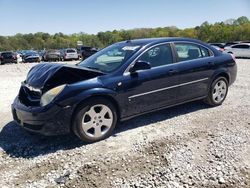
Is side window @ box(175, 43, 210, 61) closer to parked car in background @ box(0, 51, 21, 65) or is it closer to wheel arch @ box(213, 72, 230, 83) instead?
wheel arch @ box(213, 72, 230, 83)

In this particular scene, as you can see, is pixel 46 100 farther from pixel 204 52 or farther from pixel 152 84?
pixel 204 52

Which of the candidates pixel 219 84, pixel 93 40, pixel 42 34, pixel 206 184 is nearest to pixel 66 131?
pixel 206 184

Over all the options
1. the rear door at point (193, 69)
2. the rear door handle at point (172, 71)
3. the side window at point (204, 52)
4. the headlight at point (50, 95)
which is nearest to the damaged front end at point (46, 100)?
the headlight at point (50, 95)

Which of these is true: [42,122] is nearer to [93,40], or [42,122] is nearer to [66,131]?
[66,131]

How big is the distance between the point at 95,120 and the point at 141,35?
95259mm

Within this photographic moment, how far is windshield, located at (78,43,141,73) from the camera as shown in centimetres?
505

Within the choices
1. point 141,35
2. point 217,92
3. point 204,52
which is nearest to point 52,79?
point 204,52

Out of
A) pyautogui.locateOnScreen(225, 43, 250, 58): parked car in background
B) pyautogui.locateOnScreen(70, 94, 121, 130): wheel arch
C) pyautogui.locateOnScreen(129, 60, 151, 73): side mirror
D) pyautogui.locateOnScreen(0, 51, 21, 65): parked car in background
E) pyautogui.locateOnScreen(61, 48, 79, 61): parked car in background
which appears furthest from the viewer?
pyautogui.locateOnScreen(61, 48, 79, 61): parked car in background

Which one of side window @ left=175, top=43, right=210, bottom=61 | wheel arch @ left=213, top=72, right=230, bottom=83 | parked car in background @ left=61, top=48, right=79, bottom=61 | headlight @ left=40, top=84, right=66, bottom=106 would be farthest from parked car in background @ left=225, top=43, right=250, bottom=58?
headlight @ left=40, top=84, right=66, bottom=106

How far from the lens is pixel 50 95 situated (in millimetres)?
4320

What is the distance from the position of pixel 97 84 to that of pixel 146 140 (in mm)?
1148

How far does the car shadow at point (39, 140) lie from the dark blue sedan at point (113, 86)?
0.29 meters

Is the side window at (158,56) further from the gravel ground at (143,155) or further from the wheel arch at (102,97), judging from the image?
the gravel ground at (143,155)

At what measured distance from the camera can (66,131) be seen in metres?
4.38
